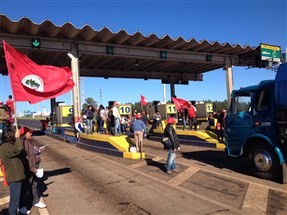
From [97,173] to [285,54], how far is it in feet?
93.6

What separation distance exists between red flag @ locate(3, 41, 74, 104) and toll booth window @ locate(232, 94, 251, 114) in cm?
528

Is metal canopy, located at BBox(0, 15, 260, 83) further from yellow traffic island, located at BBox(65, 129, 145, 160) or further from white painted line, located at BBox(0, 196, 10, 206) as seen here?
white painted line, located at BBox(0, 196, 10, 206)

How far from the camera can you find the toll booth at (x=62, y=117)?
2591 cm

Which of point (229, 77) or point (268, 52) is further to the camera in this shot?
point (268, 52)

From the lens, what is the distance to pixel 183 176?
9969mm

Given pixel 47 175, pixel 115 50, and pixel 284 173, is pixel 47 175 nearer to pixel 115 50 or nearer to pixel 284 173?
pixel 284 173

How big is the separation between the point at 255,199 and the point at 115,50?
699 inches

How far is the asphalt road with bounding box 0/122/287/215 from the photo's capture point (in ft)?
22.4

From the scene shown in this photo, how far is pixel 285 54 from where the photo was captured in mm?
33281

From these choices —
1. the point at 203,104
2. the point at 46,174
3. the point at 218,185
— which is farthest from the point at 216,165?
the point at 203,104

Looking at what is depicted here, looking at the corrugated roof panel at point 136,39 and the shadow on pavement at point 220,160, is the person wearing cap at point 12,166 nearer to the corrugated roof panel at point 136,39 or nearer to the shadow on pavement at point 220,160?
the shadow on pavement at point 220,160

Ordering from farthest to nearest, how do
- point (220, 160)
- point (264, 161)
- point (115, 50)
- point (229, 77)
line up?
point (229, 77) < point (115, 50) < point (220, 160) < point (264, 161)

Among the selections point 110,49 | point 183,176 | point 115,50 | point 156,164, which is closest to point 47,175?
point 156,164

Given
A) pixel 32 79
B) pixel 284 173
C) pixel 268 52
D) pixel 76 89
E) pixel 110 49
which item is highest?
pixel 268 52
